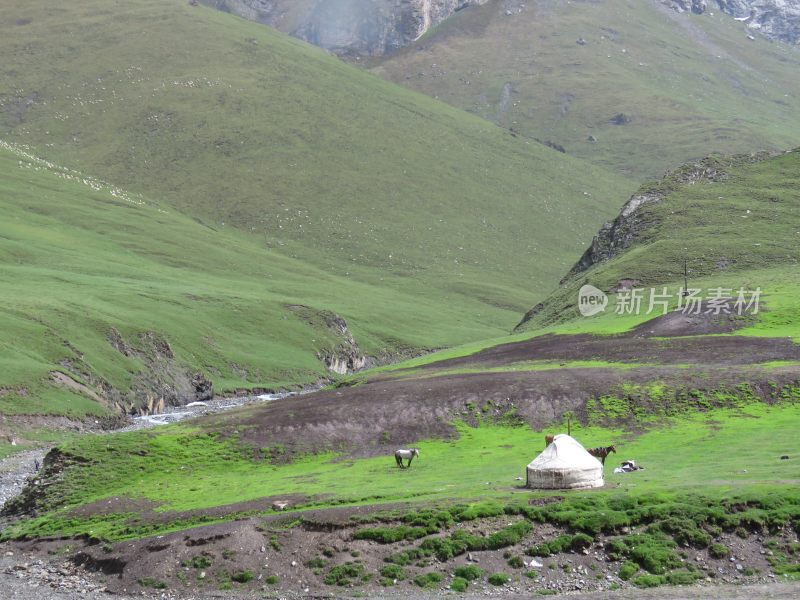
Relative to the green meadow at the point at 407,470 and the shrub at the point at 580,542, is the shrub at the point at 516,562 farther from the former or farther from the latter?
the green meadow at the point at 407,470

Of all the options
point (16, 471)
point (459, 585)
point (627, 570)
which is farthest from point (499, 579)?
point (16, 471)

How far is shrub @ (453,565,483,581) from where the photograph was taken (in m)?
41.8

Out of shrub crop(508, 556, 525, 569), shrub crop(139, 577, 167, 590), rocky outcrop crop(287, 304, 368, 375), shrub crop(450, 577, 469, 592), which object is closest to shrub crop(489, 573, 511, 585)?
shrub crop(508, 556, 525, 569)

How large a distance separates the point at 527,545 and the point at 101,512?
21.4 m

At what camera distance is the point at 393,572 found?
4247cm

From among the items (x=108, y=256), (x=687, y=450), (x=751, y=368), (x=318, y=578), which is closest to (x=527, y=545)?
(x=318, y=578)

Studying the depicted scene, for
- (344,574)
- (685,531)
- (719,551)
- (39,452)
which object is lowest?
(39,452)

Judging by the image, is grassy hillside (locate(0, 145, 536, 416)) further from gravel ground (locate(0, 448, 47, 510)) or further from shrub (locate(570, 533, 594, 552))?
shrub (locate(570, 533, 594, 552))

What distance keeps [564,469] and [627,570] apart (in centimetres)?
697

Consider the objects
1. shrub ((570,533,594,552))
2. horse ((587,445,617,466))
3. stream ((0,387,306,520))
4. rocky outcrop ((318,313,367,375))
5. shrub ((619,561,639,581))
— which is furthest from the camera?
rocky outcrop ((318,313,367,375))

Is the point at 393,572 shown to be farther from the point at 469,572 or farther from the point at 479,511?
the point at 479,511

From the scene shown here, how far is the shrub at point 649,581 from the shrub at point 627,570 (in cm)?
38

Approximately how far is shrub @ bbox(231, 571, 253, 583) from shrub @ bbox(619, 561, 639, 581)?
13.9 metres

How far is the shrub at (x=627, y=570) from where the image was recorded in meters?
40.6
